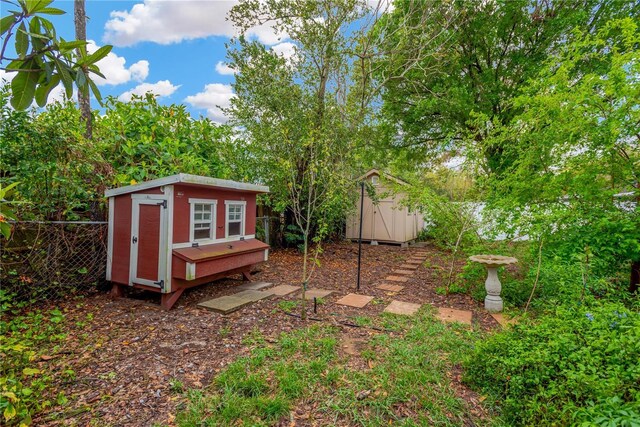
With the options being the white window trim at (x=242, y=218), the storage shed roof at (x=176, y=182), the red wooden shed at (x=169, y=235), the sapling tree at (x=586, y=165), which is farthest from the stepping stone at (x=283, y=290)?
the sapling tree at (x=586, y=165)

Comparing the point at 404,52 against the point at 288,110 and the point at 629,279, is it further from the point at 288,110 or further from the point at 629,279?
the point at 629,279

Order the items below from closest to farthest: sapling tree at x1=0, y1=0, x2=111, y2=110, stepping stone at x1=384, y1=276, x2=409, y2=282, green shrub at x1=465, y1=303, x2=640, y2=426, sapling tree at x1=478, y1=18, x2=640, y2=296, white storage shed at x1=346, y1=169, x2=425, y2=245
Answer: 1. sapling tree at x1=0, y1=0, x2=111, y2=110
2. green shrub at x1=465, y1=303, x2=640, y2=426
3. sapling tree at x1=478, y1=18, x2=640, y2=296
4. stepping stone at x1=384, y1=276, x2=409, y2=282
5. white storage shed at x1=346, y1=169, x2=425, y2=245

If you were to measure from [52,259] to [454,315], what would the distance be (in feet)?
17.8

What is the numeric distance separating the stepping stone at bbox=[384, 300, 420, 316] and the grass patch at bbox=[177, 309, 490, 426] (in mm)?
972

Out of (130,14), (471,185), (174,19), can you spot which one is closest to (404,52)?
(471,185)

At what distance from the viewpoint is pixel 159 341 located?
3.21 m

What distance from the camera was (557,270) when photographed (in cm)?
345

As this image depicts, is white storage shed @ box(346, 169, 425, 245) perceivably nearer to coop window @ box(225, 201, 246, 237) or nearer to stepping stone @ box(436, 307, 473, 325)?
coop window @ box(225, 201, 246, 237)

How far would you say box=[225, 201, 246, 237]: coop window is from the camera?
511 centimetres

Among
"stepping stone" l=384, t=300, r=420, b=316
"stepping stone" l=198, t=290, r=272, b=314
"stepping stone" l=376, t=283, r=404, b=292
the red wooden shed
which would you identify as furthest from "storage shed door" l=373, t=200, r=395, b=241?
the red wooden shed

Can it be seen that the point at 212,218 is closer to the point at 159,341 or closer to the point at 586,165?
the point at 159,341

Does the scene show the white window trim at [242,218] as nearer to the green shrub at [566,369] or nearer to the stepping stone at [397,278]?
the stepping stone at [397,278]

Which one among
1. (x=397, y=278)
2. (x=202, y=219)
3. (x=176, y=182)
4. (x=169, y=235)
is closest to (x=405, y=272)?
(x=397, y=278)

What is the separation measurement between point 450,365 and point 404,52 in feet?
23.3
